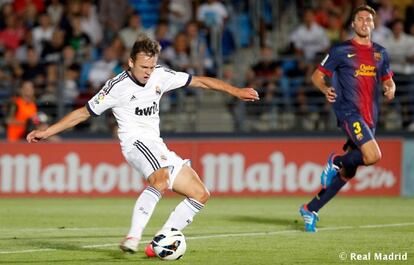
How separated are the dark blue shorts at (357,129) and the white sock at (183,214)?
2831 mm

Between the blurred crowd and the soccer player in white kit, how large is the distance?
370 inches

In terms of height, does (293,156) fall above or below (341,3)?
below

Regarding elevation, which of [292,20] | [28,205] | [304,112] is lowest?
[28,205]

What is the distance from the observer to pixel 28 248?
415 inches

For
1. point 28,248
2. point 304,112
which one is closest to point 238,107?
point 304,112

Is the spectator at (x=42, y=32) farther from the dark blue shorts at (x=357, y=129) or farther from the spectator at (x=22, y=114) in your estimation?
the dark blue shorts at (x=357, y=129)

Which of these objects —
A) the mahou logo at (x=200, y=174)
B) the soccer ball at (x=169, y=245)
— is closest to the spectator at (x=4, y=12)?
the mahou logo at (x=200, y=174)

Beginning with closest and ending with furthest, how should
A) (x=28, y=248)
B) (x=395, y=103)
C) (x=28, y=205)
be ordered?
(x=28, y=248) → (x=28, y=205) → (x=395, y=103)

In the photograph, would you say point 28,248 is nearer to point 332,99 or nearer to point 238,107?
point 332,99

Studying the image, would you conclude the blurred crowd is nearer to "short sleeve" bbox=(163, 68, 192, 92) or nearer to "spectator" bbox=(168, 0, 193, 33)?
"spectator" bbox=(168, 0, 193, 33)

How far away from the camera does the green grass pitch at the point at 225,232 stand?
9789 millimetres

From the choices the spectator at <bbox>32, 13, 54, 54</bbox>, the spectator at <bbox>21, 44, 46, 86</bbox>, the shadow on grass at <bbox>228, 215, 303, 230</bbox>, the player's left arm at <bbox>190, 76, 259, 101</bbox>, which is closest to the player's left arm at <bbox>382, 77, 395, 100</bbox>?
the shadow on grass at <bbox>228, 215, 303, 230</bbox>

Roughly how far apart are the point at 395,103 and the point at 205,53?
374 centimetres

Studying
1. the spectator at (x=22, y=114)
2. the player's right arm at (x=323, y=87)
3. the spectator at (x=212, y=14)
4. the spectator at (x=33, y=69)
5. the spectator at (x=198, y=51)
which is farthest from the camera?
the spectator at (x=212, y=14)
